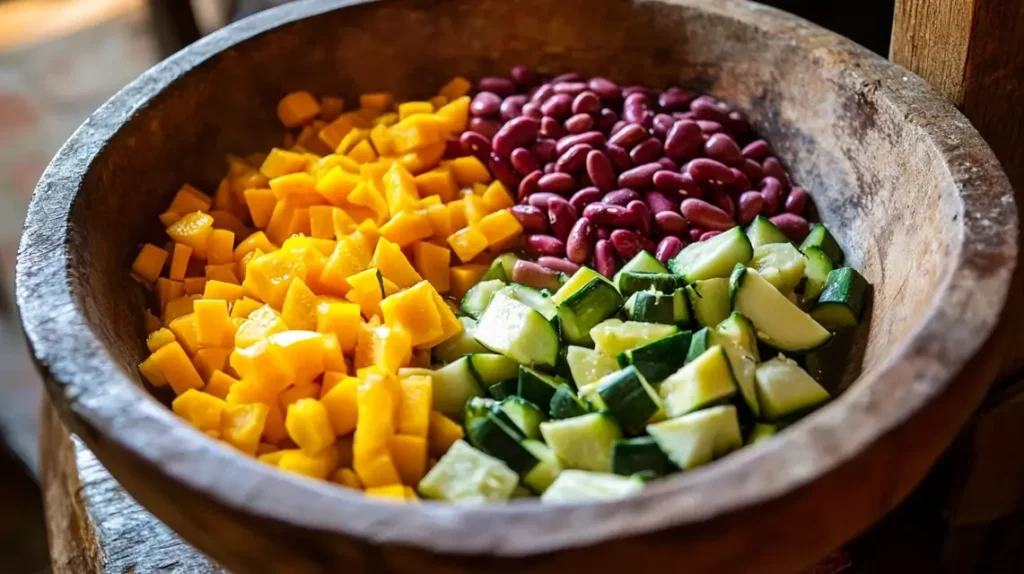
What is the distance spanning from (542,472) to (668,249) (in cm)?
52

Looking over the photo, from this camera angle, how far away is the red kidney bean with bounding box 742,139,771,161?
61.9 inches

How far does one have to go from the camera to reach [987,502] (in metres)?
1.62

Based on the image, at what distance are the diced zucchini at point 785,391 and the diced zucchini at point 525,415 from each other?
0.26 meters

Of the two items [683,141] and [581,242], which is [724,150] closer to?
[683,141]

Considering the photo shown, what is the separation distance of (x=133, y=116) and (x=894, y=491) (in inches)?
47.1

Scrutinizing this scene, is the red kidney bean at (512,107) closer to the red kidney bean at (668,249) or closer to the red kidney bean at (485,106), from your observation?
the red kidney bean at (485,106)

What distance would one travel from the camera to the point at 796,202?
1.50 m

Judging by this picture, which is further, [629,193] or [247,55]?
[247,55]

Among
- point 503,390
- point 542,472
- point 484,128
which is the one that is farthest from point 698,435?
point 484,128

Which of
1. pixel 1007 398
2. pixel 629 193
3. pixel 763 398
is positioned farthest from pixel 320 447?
pixel 1007 398

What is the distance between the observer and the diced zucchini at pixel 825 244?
1.41m

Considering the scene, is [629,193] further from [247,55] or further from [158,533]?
[158,533]

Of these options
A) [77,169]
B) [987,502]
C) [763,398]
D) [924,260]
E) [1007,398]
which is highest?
[77,169]

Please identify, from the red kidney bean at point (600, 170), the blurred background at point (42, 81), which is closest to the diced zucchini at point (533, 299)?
the red kidney bean at point (600, 170)
